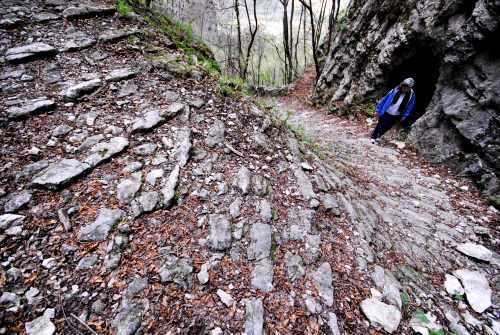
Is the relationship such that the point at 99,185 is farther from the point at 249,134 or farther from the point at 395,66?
the point at 395,66

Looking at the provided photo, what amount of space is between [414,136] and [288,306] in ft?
22.3

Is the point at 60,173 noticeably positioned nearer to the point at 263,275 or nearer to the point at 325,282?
the point at 263,275

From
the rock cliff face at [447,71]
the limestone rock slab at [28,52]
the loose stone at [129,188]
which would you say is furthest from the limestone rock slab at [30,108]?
the rock cliff face at [447,71]

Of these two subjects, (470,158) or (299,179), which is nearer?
(299,179)

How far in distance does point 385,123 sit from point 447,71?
191cm

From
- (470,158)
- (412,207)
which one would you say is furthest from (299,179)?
(470,158)

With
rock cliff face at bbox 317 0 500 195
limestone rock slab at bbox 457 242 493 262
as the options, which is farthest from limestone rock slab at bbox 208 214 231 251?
rock cliff face at bbox 317 0 500 195

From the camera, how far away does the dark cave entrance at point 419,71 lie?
666cm

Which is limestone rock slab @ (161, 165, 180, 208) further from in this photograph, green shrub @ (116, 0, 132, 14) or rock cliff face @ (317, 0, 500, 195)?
rock cliff face @ (317, 0, 500, 195)

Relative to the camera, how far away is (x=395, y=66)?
7766 millimetres

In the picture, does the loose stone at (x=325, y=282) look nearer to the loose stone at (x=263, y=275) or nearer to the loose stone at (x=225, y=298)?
the loose stone at (x=263, y=275)

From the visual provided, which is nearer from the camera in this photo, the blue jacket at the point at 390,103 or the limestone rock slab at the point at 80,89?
the limestone rock slab at the point at 80,89

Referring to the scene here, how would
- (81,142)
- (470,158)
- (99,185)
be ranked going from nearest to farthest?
(99,185) → (81,142) → (470,158)

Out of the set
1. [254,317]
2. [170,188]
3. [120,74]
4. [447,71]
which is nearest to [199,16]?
[120,74]
